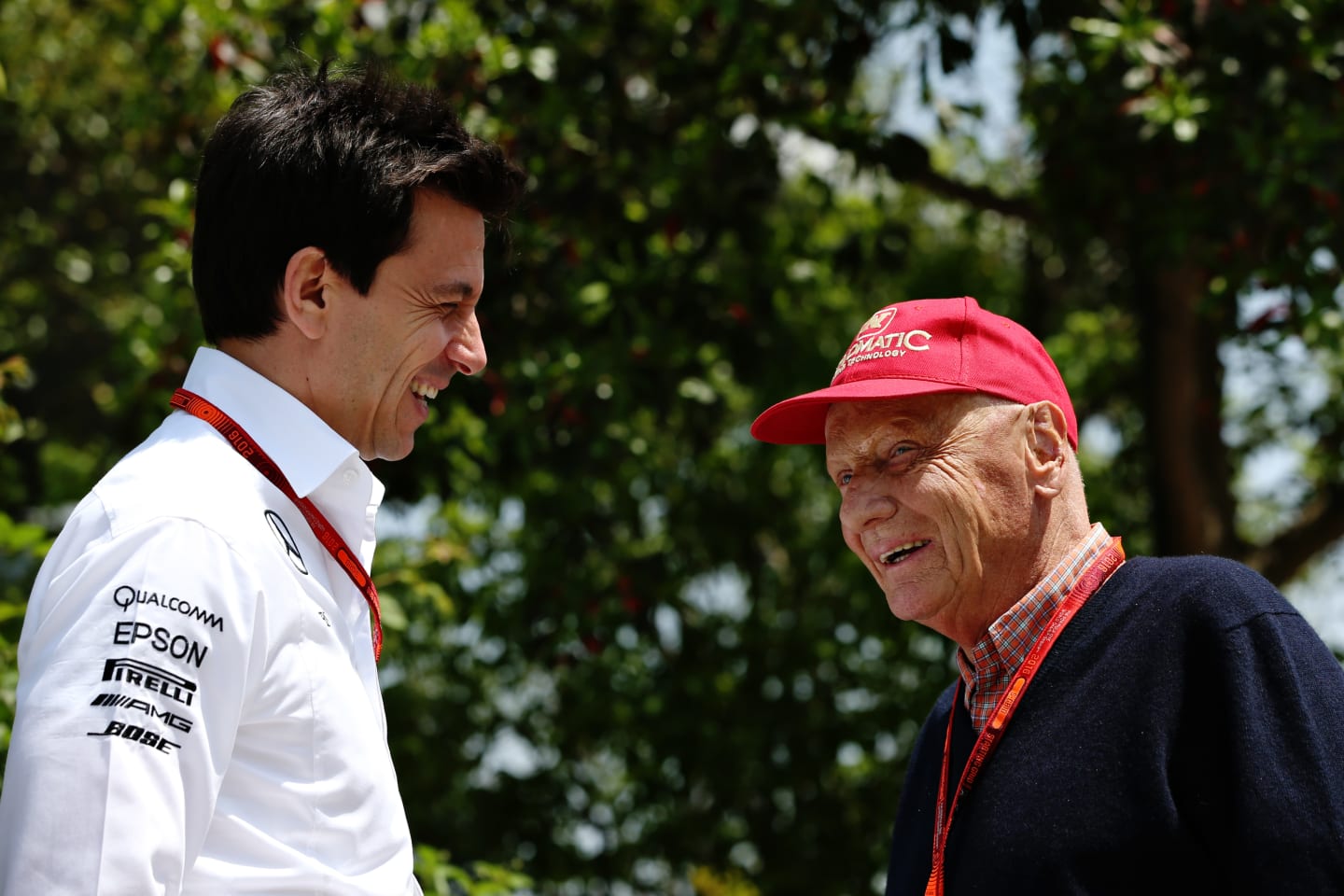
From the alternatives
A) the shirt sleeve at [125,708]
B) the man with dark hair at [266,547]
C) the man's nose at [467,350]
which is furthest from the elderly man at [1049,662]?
the shirt sleeve at [125,708]

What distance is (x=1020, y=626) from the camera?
238 centimetres

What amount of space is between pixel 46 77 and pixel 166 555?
8.80 metres

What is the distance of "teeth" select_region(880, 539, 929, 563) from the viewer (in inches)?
97.3

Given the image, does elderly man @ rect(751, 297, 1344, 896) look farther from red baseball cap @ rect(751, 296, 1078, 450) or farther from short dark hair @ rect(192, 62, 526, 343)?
short dark hair @ rect(192, 62, 526, 343)

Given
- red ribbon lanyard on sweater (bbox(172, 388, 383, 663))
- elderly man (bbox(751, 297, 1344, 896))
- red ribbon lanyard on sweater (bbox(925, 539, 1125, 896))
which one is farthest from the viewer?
red ribbon lanyard on sweater (bbox(925, 539, 1125, 896))

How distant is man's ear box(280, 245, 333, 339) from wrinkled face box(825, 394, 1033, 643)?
103cm

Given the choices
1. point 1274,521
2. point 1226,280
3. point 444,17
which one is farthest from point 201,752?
point 1274,521

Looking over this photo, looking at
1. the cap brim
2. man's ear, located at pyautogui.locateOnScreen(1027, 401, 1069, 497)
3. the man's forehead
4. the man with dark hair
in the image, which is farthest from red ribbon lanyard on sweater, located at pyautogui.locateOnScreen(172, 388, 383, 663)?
man's ear, located at pyautogui.locateOnScreen(1027, 401, 1069, 497)

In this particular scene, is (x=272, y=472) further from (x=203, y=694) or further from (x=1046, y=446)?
(x=1046, y=446)

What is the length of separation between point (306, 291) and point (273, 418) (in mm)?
179

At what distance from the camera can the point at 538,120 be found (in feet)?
17.4

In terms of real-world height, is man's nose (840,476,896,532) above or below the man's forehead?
below

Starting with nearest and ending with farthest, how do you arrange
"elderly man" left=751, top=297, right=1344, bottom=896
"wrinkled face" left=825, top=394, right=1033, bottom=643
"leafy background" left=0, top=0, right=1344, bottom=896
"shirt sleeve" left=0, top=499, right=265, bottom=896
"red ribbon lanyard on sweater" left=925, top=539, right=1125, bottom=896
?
"shirt sleeve" left=0, top=499, right=265, bottom=896 → "elderly man" left=751, top=297, right=1344, bottom=896 → "red ribbon lanyard on sweater" left=925, top=539, right=1125, bottom=896 → "wrinkled face" left=825, top=394, right=1033, bottom=643 → "leafy background" left=0, top=0, right=1344, bottom=896

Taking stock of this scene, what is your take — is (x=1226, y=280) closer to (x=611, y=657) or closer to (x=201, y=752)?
(x=611, y=657)
